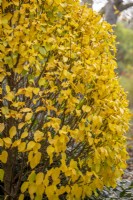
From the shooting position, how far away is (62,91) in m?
2.38

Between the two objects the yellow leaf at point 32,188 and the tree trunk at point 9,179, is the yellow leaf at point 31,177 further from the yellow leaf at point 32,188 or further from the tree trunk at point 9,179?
the tree trunk at point 9,179

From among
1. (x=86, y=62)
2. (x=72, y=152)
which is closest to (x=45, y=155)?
(x=72, y=152)

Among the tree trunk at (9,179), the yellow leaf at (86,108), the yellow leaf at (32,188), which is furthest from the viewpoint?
the tree trunk at (9,179)

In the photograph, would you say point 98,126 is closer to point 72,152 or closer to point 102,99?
point 102,99

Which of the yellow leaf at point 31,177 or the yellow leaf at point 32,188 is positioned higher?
the yellow leaf at point 31,177

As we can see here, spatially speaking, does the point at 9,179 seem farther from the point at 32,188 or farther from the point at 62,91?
the point at 62,91

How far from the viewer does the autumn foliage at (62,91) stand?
7.48 ft

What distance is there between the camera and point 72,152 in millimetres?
2936

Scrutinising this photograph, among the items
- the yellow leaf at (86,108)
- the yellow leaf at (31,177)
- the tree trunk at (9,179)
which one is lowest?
the tree trunk at (9,179)

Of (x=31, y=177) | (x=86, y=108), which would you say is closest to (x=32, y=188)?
(x=31, y=177)

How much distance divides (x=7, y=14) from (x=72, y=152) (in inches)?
46.0

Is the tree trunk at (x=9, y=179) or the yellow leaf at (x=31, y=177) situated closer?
the yellow leaf at (x=31, y=177)

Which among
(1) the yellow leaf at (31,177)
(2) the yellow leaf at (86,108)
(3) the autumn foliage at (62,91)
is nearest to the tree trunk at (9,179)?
(3) the autumn foliage at (62,91)

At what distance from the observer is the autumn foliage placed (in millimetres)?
2281
